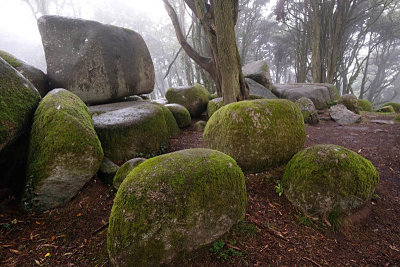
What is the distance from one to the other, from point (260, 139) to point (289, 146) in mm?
589

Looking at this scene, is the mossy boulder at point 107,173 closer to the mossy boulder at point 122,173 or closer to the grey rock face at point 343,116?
the mossy boulder at point 122,173

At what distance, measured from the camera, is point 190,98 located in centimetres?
755

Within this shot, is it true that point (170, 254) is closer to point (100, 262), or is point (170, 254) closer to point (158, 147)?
point (100, 262)

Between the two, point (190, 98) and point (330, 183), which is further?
point (190, 98)

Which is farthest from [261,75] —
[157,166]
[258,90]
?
[157,166]

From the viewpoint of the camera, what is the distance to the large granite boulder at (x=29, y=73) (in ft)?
14.7

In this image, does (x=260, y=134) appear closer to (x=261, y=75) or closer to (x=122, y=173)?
(x=122, y=173)

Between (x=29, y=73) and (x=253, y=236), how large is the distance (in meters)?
6.02

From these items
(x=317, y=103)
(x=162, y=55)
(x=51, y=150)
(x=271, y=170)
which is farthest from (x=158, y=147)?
(x=162, y=55)

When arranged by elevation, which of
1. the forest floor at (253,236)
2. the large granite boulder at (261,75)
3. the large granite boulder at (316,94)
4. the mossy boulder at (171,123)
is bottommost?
the forest floor at (253,236)

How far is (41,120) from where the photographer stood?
271 cm

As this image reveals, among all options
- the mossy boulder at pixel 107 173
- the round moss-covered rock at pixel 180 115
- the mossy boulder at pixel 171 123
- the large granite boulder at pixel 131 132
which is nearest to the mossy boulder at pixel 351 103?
the round moss-covered rock at pixel 180 115

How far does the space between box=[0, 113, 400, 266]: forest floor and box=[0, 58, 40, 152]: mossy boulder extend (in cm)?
93

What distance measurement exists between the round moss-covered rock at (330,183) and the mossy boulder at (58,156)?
293 centimetres
